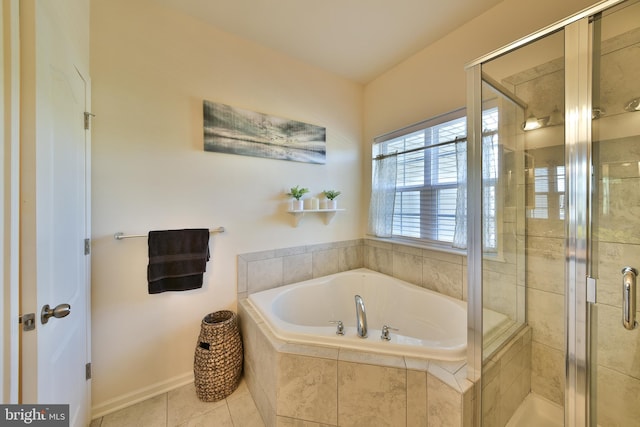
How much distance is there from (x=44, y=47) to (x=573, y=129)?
2.12 metres

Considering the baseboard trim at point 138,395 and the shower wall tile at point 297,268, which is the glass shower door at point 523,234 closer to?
the shower wall tile at point 297,268

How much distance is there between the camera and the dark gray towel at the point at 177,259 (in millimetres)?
1563

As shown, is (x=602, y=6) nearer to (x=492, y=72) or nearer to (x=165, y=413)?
(x=492, y=72)

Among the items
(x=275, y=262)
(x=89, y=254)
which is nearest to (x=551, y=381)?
(x=275, y=262)

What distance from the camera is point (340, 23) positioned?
1.76m

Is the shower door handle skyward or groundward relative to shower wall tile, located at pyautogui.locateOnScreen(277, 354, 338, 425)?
skyward

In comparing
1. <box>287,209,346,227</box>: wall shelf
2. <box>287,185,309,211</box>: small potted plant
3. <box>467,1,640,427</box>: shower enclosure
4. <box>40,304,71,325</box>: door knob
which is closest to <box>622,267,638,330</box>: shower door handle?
<box>467,1,640,427</box>: shower enclosure

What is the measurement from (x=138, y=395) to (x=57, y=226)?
1.33m

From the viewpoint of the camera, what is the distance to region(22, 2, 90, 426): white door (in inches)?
29.9

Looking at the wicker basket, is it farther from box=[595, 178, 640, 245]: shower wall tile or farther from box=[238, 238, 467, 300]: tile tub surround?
box=[595, 178, 640, 245]: shower wall tile

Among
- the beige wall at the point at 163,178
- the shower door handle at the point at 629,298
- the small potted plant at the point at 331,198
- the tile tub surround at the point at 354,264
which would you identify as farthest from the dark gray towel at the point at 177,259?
the shower door handle at the point at 629,298

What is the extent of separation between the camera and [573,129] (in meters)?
0.99

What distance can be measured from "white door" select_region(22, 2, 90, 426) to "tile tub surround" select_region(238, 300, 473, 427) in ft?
2.99

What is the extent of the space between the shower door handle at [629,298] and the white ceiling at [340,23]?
1.80 m
